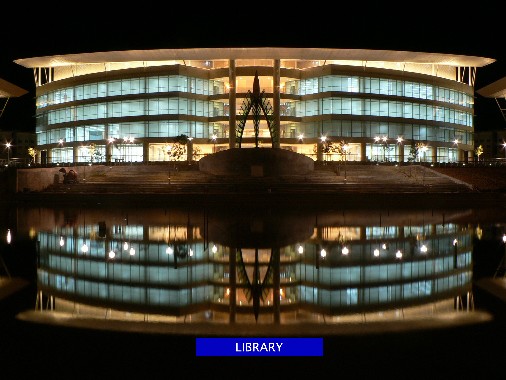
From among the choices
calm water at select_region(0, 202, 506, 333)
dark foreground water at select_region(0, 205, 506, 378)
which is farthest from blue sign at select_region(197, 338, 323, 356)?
calm water at select_region(0, 202, 506, 333)

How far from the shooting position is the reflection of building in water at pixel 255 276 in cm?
907

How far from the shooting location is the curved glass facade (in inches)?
3049

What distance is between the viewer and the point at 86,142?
80.8 m

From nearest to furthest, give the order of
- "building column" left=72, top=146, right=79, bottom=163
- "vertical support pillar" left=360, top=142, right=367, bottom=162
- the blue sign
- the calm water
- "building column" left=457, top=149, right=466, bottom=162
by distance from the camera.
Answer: the blue sign → the calm water → "vertical support pillar" left=360, top=142, right=367, bottom=162 → "building column" left=72, top=146, right=79, bottom=163 → "building column" left=457, top=149, right=466, bottom=162

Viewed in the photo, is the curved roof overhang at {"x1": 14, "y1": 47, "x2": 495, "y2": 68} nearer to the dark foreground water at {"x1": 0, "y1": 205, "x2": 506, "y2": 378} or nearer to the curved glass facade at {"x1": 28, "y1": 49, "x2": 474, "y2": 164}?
the curved glass facade at {"x1": 28, "y1": 49, "x2": 474, "y2": 164}

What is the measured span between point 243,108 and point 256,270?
66.2m

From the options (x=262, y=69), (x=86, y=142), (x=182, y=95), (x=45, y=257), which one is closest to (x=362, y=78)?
(x=262, y=69)

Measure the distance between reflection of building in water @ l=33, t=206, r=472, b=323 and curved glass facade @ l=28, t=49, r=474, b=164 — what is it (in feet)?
192

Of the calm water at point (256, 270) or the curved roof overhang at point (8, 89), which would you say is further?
the curved roof overhang at point (8, 89)

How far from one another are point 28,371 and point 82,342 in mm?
1036

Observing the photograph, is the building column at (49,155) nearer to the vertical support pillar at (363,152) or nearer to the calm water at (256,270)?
the vertical support pillar at (363,152)

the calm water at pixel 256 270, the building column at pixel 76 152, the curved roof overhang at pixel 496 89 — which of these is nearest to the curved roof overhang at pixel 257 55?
the building column at pixel 76 152

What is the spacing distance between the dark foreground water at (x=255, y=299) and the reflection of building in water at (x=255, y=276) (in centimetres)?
4

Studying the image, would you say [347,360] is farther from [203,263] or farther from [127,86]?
[127,86]
